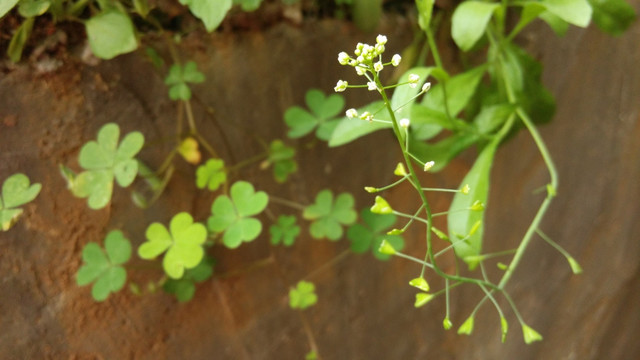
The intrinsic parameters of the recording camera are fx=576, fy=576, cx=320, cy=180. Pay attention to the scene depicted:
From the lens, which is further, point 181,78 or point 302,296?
point 302,296

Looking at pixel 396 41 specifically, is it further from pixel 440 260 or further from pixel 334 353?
pixel 334 353

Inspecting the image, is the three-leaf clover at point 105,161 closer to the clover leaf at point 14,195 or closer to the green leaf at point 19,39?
the clover leaf at point 14,195

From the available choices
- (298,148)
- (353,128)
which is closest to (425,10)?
(353,128)

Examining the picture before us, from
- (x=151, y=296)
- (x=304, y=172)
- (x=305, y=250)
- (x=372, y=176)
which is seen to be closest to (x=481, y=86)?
(x=372, y=176)

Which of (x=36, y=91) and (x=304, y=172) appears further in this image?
(x=304, y=172)

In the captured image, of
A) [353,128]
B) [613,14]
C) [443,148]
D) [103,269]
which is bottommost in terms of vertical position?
[103,269]

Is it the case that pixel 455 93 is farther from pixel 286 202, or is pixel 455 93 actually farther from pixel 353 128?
pixel 286 202

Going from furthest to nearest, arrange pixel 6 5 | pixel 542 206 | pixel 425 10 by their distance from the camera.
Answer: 1. pixel 542 206
2. pixel 425 10
3. pixel 6 5
